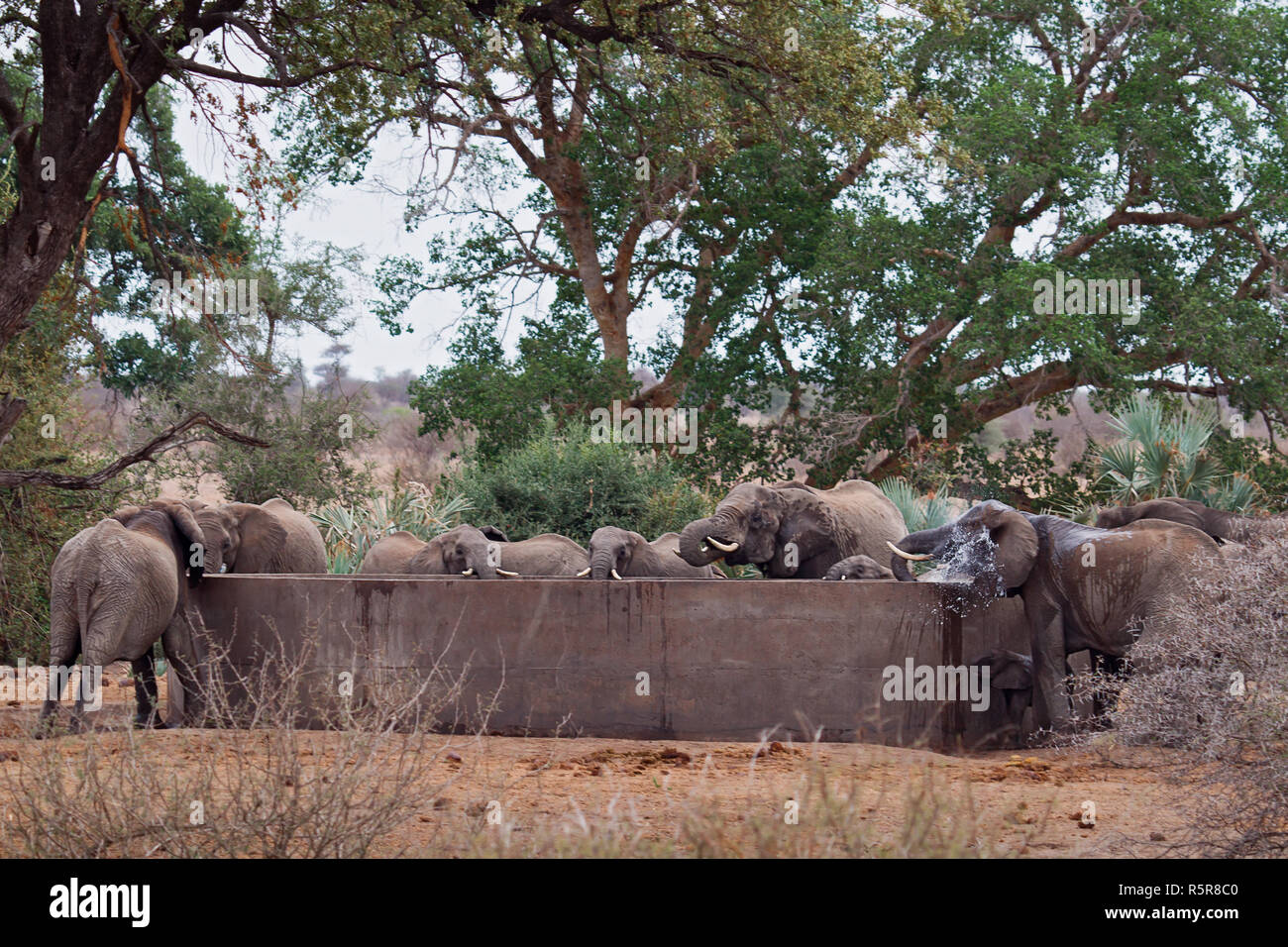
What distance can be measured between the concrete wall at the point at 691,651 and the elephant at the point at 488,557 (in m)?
2.92

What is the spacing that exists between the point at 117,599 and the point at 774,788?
Answer: 211 inches

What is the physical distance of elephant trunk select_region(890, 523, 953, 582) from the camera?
1018cm

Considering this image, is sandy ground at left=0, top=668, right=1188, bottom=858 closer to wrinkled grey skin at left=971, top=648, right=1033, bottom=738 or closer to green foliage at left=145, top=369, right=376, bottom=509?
wrinkled grey skin at left=971, top=648, right=1033, bottom=738

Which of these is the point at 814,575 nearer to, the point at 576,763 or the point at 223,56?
the point at 576,763

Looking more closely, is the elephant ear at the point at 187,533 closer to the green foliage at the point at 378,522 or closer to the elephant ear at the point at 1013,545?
the green foliage at the point at 378,522

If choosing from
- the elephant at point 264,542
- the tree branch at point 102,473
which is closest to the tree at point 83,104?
the tree branch at point 102,473

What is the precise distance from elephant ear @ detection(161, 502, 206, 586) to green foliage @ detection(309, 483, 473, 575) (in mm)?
5696

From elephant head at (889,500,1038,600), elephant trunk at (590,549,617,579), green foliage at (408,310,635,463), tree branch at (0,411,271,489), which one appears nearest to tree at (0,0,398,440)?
tree branch at (0,411,271,489)

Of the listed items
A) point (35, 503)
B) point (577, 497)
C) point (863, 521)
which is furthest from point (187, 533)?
point (577, 497)

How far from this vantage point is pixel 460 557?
12789mm

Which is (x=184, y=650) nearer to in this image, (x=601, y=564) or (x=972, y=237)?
→ (x=601, y=564)

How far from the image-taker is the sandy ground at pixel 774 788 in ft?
18.9

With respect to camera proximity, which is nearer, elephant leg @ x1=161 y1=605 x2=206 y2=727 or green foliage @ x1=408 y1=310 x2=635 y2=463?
elephant leg @ x1=161 y1=605 x2=206 y2=727

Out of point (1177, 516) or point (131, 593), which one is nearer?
point (131, 593)
